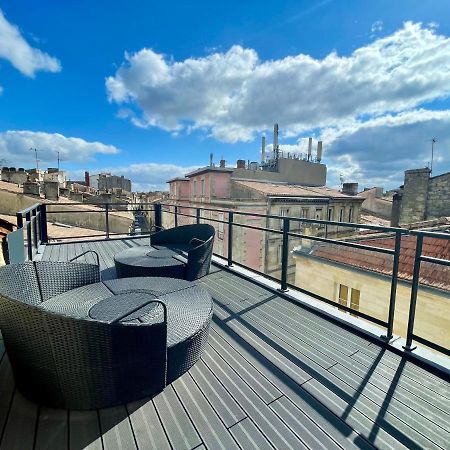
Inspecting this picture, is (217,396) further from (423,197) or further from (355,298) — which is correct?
(423,197)

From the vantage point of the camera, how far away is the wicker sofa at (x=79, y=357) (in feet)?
3.88

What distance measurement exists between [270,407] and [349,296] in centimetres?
601

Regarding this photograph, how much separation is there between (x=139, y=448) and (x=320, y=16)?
8246 mm

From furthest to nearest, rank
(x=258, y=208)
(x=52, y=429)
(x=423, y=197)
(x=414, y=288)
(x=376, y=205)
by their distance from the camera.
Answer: (x=376, y=205), (x=258, y=208), (x=423, y=197), (x=414, y=288), (x=52, y=429)

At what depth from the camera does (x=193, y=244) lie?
412 cm

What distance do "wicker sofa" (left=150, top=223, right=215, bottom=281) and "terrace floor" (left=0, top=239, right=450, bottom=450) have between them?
51.9 inches

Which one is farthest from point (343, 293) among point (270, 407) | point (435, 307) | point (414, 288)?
point (270, 407)

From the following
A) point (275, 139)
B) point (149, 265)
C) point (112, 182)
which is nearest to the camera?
point (149, 265)

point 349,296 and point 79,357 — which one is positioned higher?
point 79,357

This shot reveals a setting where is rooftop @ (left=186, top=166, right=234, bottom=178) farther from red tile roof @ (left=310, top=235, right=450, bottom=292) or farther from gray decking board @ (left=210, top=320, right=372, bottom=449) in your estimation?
gray decking board @ (left=210, top=320, right=372, bottom=449)

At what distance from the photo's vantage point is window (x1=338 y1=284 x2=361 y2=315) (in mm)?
6330

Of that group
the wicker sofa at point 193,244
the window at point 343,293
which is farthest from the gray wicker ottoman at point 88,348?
the window at point 343,293

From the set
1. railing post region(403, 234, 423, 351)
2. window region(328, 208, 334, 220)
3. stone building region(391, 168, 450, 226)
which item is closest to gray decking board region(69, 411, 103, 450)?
railing post region(403, 234, 423, 351)

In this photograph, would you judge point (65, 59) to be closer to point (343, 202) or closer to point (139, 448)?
point (139, 448)
